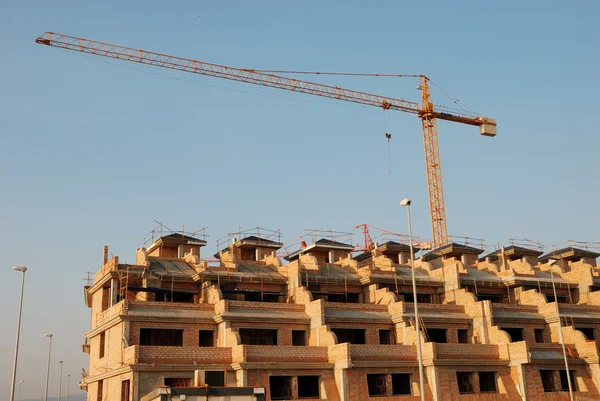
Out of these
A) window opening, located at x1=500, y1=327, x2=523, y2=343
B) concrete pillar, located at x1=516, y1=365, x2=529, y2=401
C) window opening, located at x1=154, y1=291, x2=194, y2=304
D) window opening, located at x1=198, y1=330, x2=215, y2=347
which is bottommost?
concrete pillar, located at x1=516, y1=365, x2=529, y2=401

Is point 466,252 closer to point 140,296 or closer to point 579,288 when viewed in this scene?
point 579,288

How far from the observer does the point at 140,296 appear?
56062mm

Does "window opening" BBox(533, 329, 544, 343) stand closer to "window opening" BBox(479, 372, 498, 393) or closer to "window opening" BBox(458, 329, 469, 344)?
"window opening" BBox(458, 329, 469, 344)

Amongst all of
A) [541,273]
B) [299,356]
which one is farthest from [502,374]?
[541,273]

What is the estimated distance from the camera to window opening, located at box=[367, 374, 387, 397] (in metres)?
50.0

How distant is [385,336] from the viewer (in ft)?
185

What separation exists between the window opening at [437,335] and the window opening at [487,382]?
4763mm

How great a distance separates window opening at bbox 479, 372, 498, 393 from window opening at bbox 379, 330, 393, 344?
7488 mm

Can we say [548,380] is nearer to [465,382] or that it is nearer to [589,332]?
[465,382]

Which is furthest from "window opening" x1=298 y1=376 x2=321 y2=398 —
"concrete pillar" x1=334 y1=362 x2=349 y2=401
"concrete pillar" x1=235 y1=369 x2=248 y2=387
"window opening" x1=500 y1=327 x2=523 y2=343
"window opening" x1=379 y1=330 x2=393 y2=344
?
"window opening" x1=500 y1=327 x2=523 y2=343

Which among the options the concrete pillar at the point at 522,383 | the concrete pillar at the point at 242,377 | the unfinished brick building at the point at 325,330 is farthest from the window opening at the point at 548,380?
the concrete pillar at the point at 242,377

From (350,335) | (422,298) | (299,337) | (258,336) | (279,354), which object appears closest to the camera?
(279,354)

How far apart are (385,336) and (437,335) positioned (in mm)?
4607

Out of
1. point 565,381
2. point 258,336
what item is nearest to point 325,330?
point 258,336
